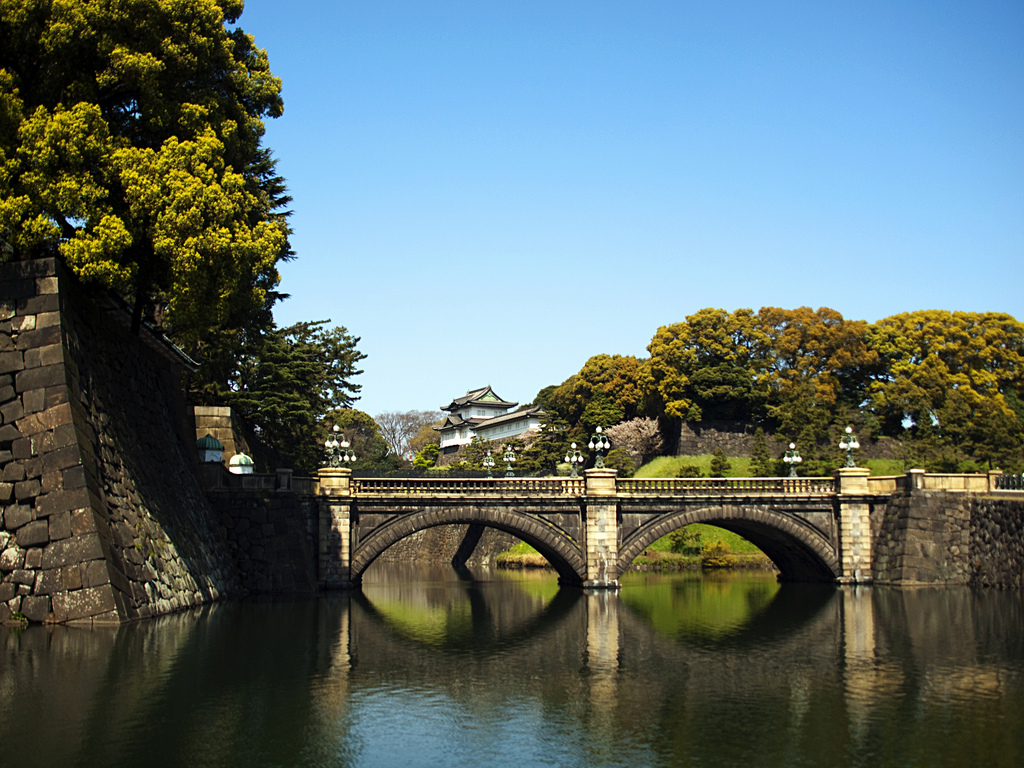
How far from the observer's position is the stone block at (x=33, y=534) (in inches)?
887

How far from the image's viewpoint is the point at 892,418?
7144 centimetres

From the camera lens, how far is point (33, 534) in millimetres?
22594

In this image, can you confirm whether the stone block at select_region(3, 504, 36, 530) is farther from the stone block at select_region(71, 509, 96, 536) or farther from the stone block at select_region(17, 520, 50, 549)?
the stone block at select_region(71, 509, 96, 536)

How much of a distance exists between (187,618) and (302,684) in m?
9.23

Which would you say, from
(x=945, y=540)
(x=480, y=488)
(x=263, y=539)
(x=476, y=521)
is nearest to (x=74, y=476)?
(x=263, y=539)

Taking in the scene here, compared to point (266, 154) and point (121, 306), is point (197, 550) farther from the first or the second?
point (266, 154)

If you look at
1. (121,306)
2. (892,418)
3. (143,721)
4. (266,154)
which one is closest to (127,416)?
(121,306)

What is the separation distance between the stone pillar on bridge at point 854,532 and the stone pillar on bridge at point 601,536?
11274 mm

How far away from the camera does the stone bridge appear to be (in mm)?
41406

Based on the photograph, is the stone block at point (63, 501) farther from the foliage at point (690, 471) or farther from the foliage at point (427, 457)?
the foliage at point (427, 457)

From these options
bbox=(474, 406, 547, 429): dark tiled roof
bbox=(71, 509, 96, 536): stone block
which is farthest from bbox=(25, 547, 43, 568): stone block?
bbox=(474, 406, 547, 429): dark tiled roof

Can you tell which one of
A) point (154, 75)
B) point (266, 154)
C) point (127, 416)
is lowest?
point (127, 416)

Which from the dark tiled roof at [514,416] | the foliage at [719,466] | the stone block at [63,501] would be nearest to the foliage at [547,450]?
the dark tiled roof at [514,416]

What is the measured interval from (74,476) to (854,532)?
35.4m
